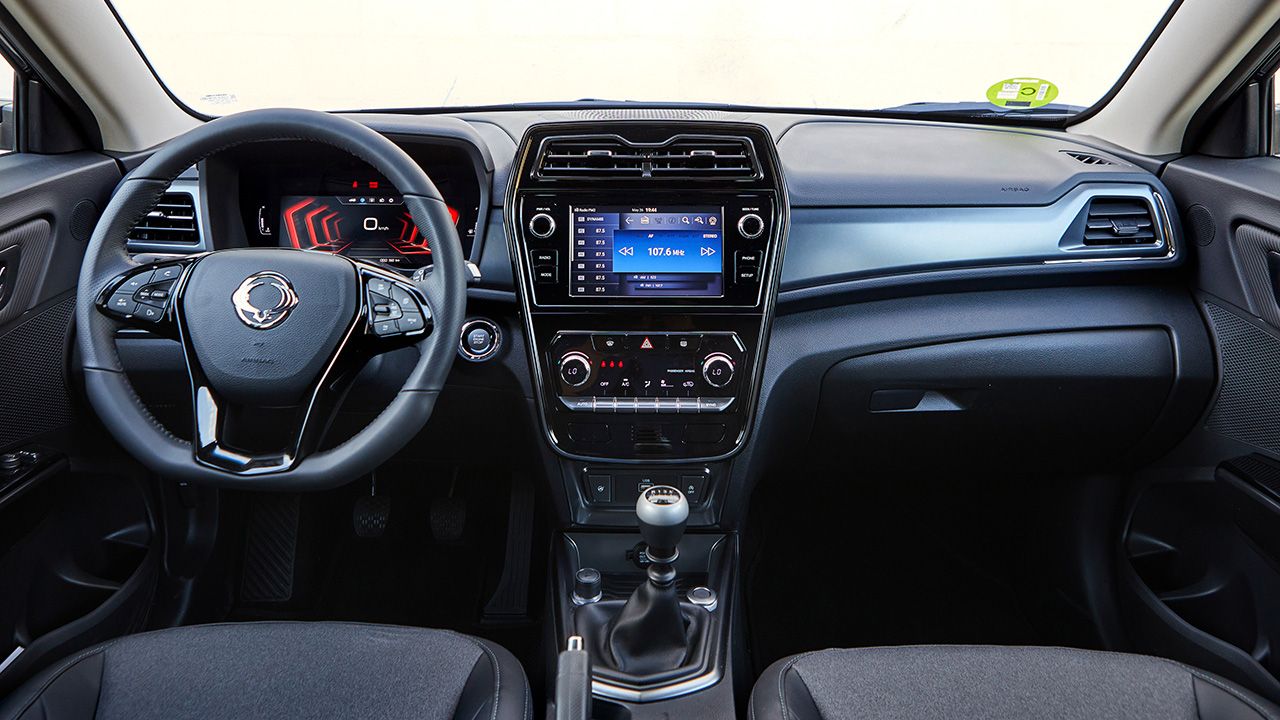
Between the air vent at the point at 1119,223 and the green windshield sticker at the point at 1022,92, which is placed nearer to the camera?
the air vent at the point at 1119,223

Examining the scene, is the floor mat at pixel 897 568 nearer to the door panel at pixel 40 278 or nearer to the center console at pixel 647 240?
the center console at pixel 647 240

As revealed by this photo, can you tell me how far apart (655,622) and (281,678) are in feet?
2.00

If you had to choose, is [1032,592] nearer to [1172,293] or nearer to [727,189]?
[1172,293]

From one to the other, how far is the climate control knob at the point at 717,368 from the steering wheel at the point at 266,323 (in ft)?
1.80

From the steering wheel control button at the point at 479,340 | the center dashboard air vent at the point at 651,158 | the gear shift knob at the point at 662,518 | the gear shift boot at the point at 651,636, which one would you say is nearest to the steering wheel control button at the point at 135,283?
the steering wheel control button at the point at 479,340

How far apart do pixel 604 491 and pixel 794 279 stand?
0.59 meters

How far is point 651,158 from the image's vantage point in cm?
163

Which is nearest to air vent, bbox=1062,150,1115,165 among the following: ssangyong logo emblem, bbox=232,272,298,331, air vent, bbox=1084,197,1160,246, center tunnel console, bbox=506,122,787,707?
air vent, bbox=1084,197,1160,246

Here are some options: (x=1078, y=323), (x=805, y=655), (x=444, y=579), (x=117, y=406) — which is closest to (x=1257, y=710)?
(x=805, y=655)

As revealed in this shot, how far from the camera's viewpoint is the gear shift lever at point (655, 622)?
1468 mm

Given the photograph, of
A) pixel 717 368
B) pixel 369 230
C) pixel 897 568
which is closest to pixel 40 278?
pixel 369 230

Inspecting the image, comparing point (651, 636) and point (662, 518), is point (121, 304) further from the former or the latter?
point (651, 636)

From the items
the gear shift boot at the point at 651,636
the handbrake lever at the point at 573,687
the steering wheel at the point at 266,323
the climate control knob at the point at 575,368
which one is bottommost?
the gear shift boot at the point at 651,636

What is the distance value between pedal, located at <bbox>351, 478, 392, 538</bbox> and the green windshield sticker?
1.83 meters
